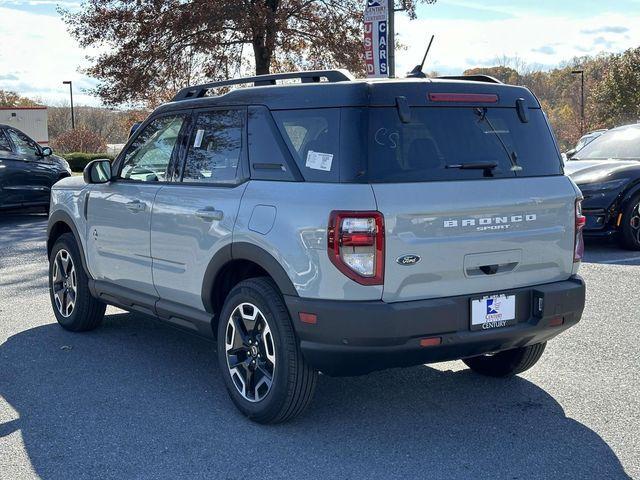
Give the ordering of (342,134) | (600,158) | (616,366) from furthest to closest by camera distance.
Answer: (600,158) < (616,366) < (342,134)

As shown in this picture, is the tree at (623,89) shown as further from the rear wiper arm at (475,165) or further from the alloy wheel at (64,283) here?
the rear wiper arm at (475,165)

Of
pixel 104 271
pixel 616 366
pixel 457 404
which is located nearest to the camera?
pixel 457 404

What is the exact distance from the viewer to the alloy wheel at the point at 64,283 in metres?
6.71

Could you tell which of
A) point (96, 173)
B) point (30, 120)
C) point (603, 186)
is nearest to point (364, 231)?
point (96, 173)

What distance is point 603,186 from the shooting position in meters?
10.5

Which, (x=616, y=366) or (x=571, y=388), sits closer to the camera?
(x=571, y=388)

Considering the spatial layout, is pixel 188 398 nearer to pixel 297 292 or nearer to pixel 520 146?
pixel 297 292

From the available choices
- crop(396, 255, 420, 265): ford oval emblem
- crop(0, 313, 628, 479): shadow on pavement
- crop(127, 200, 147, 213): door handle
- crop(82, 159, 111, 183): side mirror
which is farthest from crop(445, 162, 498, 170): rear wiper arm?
crop(82, 159, 111, 183): side mirror

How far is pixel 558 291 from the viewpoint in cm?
449

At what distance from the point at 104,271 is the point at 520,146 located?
10.8ft

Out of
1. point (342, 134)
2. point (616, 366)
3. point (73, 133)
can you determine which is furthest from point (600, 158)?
point (73, 133)

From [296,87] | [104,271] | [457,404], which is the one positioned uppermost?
[296,87]

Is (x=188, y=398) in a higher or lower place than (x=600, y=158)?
lower

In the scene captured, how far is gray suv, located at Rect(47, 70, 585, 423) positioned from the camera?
403 centimetres
